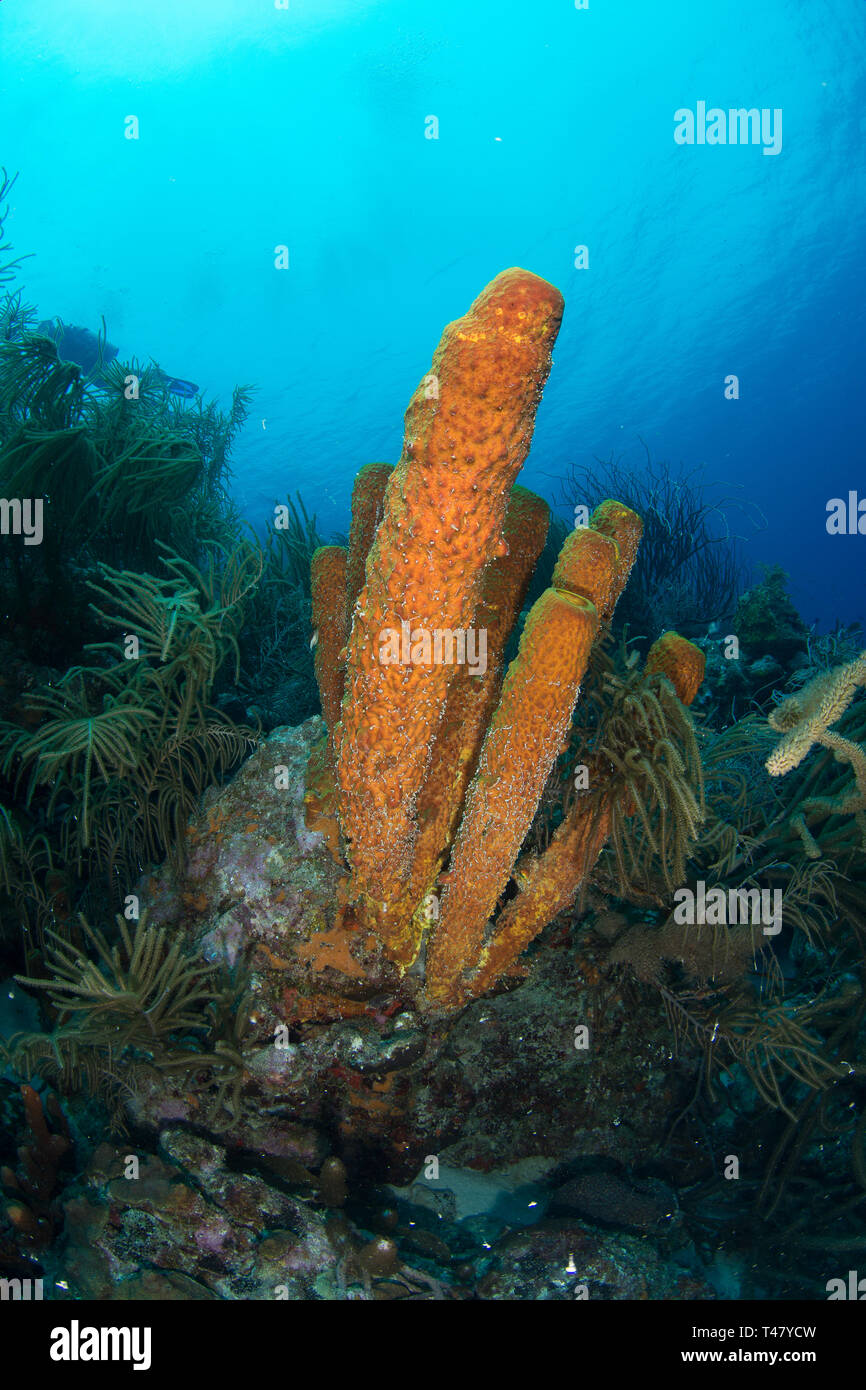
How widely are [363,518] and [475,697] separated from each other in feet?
3.26

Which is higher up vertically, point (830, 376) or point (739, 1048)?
point (830, 376)

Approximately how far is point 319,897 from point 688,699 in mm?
2015

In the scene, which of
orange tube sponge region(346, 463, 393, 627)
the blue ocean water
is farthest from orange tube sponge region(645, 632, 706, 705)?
the blue ocean water

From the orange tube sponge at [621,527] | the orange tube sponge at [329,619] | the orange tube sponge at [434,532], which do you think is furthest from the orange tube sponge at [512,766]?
the orange tube sponge at [329,619]

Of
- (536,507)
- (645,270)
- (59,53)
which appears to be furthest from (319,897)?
(59,53)

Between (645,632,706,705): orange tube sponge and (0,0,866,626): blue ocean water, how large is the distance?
1974 inches

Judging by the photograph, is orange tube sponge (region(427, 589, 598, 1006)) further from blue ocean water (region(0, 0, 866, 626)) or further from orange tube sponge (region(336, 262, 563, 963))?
blue ocean water (region(0, 0, 866, 626))

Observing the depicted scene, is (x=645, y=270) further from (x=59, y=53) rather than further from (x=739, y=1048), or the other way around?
(x=739, y=1048)

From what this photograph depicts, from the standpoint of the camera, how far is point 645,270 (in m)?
49.9

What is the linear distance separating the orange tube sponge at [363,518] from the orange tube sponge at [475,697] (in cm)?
59

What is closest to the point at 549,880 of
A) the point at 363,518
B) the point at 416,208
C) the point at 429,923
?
the point at 429,923

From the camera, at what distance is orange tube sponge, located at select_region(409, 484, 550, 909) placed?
2801 millimetres

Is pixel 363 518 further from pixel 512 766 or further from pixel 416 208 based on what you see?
pixel 416 208

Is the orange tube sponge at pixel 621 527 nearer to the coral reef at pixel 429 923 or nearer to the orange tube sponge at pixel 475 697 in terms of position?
the coral reef at pixel 429 923
